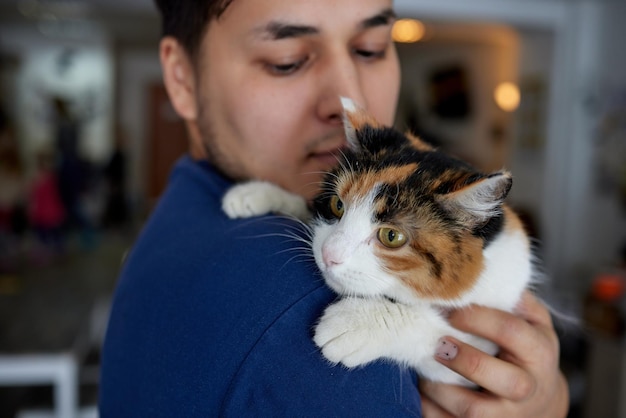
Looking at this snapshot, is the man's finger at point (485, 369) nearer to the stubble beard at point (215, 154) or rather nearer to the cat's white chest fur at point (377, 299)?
the cat's white chest fur at point (377, 299)

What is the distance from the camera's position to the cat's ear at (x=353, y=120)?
1087mm

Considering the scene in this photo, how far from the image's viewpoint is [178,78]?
1.38 m

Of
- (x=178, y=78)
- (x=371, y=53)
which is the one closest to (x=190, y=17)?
(x=178, y=78)

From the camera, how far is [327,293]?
0.91m

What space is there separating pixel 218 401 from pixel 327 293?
0.77ft

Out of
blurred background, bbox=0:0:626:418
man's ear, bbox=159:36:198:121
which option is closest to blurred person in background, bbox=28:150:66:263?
blurred background, bbox=0:0:626:418

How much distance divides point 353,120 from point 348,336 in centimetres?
44

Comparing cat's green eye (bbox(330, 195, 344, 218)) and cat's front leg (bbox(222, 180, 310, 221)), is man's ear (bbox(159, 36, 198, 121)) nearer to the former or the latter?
cat's front leg (bbox(222, 180, 310, 221))

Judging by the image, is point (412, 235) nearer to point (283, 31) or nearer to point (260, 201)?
point (260, 201)

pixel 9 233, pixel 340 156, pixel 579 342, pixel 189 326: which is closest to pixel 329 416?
pixel 189 326

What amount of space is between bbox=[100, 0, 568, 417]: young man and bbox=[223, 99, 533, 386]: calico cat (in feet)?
0.14

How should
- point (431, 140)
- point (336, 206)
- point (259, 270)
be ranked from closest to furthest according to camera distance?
point (259, 270) → point (336, 206) → point (431, 140)

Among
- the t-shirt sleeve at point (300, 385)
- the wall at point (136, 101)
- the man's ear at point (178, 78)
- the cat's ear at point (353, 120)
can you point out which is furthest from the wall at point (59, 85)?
the t-shirt sleeve at point (300, 385)

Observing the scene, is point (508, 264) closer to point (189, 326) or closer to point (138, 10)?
point (189, 326)
